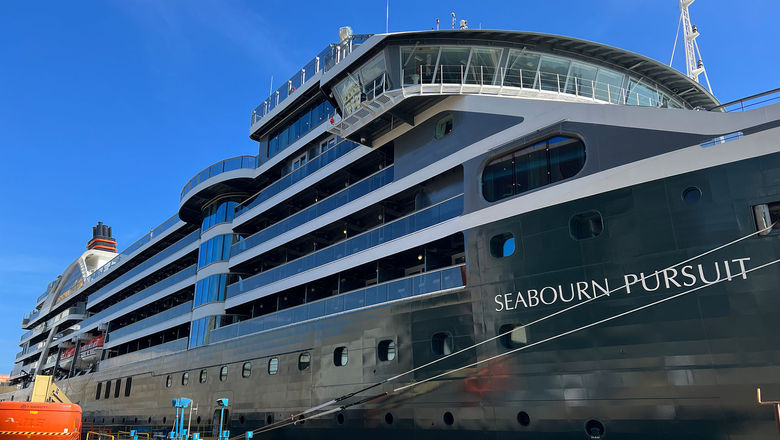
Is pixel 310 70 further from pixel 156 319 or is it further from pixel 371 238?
pixel 156 319

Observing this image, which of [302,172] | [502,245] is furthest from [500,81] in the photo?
[302,172]

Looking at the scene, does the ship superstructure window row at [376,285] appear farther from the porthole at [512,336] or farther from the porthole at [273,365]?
the porthole at [512,336]

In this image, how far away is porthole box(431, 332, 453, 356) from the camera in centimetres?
1505

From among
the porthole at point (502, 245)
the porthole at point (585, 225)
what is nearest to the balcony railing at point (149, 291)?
the porthole at point (502, 245)

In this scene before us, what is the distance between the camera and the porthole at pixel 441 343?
15.1 metres

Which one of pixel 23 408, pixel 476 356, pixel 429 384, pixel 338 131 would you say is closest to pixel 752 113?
pixel 476 356

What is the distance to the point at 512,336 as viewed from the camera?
44.4 feet

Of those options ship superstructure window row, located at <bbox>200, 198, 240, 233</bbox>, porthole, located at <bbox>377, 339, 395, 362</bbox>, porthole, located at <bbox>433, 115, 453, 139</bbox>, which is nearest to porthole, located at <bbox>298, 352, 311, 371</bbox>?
porthole, located at <bbox>377, 339, 395, 362</bbox>

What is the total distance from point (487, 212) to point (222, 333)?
15943 mm

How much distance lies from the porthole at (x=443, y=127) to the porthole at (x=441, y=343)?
6189mm

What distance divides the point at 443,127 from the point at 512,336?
23.8 ft

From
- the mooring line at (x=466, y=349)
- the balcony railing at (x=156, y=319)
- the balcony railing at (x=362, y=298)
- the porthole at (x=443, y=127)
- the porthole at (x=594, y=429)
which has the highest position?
the porthole at (x=443, y=127)

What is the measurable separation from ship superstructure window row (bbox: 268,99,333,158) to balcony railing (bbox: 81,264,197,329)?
8.47 meters

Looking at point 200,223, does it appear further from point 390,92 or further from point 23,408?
point 390,92
